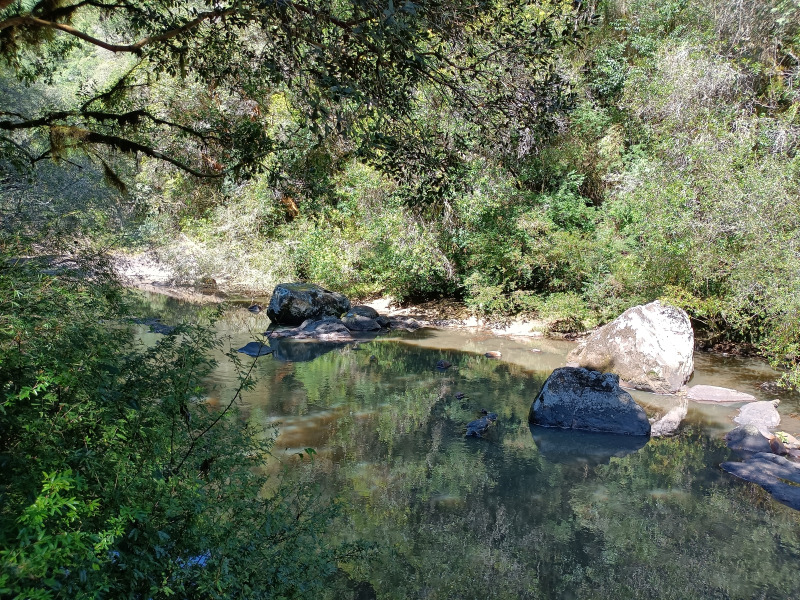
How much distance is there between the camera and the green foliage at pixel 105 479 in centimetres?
218

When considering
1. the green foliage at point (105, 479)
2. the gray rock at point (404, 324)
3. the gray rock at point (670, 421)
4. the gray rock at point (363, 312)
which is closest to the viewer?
the green foliage at point (105, 479)

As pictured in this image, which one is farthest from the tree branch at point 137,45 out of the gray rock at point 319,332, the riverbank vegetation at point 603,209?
the gray rock at point 319,332

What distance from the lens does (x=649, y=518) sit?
6191 mm

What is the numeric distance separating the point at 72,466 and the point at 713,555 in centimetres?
552

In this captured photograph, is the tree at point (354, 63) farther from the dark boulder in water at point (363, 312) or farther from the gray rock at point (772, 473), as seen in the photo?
the dark boulder in water at point (363, 312)

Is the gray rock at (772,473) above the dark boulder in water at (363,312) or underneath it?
underneath

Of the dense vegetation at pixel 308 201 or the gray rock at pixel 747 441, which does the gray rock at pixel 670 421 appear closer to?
the gray rock at pixel 747 441

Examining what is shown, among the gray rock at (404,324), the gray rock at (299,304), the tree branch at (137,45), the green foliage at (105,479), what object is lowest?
the gray rock at (404,324)

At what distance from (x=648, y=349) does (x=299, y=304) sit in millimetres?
8986

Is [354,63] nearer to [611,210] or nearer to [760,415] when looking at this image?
[760,415]

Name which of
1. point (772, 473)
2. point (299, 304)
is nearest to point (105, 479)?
point (772, 473)

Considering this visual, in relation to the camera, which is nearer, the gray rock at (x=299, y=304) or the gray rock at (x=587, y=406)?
the gray rock at (x=587, y=406)

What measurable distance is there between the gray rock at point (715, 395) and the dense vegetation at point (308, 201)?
1099mm

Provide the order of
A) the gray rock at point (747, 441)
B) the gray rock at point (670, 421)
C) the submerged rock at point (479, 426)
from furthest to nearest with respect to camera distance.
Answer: the gray rock at point (670, 421) → the submerged rock at point (479, 426) → the gray rock at point (747, 441)
